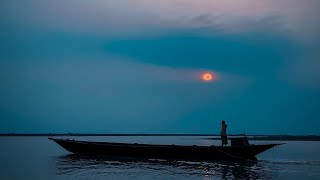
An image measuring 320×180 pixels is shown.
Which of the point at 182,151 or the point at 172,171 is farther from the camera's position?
the point at 182,151

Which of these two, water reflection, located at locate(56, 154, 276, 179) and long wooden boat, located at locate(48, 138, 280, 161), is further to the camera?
long wooden boat, located at locate(48, 138, 280, 161)

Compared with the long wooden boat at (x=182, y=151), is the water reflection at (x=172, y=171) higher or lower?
lower

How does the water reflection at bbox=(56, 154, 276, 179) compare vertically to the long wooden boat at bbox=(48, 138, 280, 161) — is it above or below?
below

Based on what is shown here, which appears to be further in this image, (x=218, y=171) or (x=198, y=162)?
(x=198, y=162)

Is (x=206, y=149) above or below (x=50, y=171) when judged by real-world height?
above

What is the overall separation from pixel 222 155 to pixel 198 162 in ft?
5.12

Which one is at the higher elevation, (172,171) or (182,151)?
(182,151)

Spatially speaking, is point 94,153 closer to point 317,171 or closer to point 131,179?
point 131,179

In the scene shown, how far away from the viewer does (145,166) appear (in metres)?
20.1

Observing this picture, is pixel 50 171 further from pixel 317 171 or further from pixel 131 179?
pixel 317 171

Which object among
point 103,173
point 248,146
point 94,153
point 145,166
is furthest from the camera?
point 94,153

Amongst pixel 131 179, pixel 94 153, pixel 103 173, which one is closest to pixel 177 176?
pixel 131 179

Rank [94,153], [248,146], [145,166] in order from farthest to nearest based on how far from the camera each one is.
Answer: [94,153]
[248,146]
[145,166]

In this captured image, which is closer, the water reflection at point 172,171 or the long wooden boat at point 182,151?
the water reflection at point 172,171
